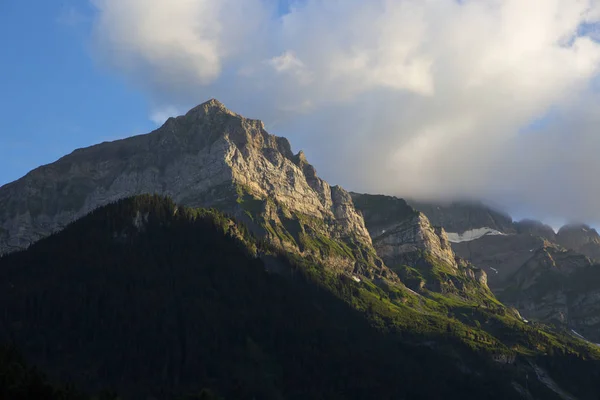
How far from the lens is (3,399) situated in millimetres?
145250

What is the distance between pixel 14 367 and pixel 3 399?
27.8 meters

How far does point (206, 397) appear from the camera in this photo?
18450 cm

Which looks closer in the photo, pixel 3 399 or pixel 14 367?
pixel 3 399

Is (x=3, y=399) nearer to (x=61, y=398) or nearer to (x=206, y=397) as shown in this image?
(x=61, y=398)

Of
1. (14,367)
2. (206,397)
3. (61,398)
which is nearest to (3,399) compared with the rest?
(61,398)

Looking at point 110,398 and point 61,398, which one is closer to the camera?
point 61,398

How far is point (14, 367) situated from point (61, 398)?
23003 millimetres

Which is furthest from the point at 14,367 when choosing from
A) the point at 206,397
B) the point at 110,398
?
the point at 206,397

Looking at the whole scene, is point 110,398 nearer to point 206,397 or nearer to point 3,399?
point 206,397

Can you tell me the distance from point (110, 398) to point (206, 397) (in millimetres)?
20537

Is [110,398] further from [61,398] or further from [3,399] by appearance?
[3,399]

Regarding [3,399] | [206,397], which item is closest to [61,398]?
[3,399]

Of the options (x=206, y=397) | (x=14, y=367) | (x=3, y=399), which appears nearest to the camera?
(x=3, y=399)

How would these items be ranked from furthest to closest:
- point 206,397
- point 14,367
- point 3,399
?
1. point 206,397
2. point 14,367
3. point 3,399
